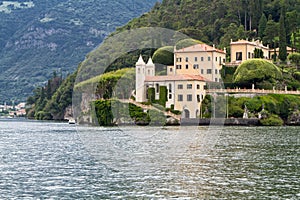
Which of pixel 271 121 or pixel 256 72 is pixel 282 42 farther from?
pixel 271 121

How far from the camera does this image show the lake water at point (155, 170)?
3200 centimetres

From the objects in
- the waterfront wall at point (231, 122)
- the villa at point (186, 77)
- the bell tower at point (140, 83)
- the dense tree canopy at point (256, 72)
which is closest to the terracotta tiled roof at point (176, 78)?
the villa at point (186, 77)

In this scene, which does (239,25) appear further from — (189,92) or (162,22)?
(189,92)

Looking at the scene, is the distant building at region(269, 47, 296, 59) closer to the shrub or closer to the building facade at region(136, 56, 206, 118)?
the building facade at region(136, 56, 206, 118)

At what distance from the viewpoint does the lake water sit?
105ft

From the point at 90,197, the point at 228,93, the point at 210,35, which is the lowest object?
the point at 90,197

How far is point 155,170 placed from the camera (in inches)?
1550

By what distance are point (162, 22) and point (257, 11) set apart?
1194 inches

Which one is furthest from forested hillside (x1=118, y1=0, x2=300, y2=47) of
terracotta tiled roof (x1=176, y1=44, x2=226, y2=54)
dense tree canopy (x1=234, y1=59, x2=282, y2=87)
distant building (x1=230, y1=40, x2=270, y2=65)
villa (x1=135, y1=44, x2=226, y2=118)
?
dense tree canopy (x1=234, y1=59, x2=282, y2=87)

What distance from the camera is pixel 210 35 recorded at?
13438 cm

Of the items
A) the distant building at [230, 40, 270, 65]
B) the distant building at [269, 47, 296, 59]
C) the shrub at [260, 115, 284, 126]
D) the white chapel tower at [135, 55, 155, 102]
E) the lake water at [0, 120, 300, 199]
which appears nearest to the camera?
the lake water at [0, 120, 300, 199]

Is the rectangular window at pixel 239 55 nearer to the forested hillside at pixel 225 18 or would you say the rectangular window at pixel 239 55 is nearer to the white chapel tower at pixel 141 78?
the forested hillside at pixel 225 18

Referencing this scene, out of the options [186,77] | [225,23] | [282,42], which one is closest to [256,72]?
[186,77]

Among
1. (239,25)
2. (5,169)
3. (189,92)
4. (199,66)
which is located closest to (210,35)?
(239,25)
